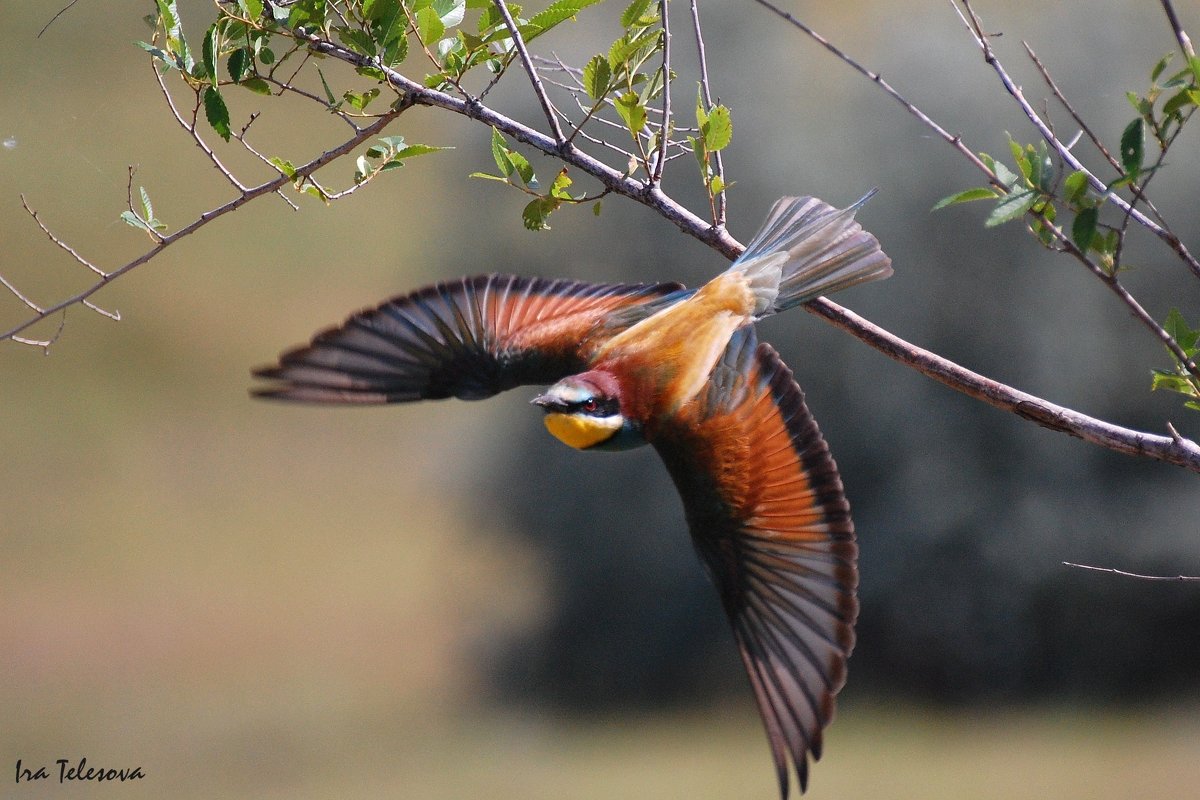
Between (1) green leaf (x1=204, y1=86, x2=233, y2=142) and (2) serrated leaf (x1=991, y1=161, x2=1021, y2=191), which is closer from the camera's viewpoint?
(2) serrated leaf (x1=991, y1=161, x2=1021, y2=191)

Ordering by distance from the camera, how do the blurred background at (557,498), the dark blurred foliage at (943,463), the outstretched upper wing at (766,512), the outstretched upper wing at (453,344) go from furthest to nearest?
the blurred background at (557,498) → the dark blurred foliage at (943,463) → the outstretched upper wing at (453,344) → the outstretched upper wing at (766,512)

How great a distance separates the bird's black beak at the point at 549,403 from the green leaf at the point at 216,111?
47 cm

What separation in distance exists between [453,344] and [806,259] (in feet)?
1.58

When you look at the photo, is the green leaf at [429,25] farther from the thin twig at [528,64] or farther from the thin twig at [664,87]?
the thin twig at [664,87]

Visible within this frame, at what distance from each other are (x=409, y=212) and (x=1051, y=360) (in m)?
10.7

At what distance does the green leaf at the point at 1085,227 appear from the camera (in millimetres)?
1068

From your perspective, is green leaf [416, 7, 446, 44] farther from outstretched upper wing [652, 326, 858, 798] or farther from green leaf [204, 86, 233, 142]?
outstretched upper wing [652, 326, 858, 798]

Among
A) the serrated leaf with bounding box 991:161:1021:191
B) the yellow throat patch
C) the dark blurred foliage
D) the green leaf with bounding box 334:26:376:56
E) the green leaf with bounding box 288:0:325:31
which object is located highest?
the dark blurred foliage

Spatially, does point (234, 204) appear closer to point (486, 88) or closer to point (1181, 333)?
point (486, 88)

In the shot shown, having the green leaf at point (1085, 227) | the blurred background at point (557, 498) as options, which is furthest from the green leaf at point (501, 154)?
the blurred background at point (557, 498)

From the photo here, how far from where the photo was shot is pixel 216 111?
1415 millimetres

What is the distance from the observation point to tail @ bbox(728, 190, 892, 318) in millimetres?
1721

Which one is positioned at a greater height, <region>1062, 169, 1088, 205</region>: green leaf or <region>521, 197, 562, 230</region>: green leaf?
<region>521, 197, 562, 230</region>: green leaf

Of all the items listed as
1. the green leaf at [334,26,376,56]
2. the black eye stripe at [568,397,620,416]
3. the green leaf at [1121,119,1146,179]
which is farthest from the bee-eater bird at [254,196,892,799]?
the green leaf at [1121,119,1146,179]
